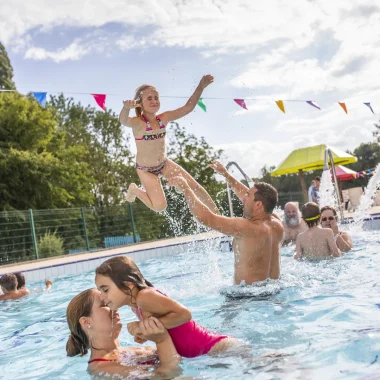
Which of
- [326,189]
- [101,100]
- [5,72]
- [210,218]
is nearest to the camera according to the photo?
[210,218]

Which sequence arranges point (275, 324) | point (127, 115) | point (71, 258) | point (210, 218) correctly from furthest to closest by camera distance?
1. point (71, 258)
2. point (127, 115)
3. point (210, 218)
4. point (275, 324)

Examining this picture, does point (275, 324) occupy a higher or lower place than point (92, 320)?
lower

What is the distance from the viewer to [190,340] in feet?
9.23

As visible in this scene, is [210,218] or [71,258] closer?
[210,218]

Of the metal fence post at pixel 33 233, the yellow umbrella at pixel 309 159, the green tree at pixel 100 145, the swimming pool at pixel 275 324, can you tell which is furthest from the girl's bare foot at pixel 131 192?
the green tree at pixel 100 145

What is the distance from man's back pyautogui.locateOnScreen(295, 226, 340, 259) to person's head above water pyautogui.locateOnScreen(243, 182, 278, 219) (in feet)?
7.73

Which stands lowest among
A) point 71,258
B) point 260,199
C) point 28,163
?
point 71,258

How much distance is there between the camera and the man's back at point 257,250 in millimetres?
4418

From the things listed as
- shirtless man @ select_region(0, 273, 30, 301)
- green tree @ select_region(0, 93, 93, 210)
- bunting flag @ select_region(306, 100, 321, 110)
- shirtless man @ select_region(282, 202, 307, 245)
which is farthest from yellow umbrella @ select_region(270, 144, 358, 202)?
shirtless man @ select_region(0, 273, 30, 301)

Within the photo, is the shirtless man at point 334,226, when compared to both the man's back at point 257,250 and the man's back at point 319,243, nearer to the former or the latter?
the man's back at point 319,243

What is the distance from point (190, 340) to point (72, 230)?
14666mm

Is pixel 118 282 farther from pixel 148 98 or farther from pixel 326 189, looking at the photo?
pixel 326 189

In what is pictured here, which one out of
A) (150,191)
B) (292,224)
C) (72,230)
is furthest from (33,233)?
(150,191)

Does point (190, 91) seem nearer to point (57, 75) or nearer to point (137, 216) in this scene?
point (57, 75)
